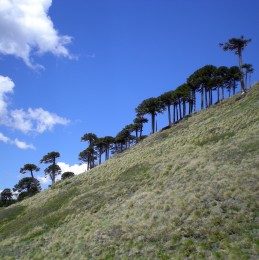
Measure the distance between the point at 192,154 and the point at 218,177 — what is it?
44.9ft

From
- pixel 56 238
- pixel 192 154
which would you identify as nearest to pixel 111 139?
pixel 192 154

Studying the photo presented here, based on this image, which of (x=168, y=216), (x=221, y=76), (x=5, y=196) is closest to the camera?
(x=168, y=216)

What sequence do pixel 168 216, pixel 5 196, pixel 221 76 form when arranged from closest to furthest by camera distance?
pixel 168 216
pixel 221 76
pixel 5 196

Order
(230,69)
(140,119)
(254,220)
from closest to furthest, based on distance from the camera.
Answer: (254,220) → (230,69) → (140,119)

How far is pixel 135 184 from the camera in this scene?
37312mm

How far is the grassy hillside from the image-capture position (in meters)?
17.8

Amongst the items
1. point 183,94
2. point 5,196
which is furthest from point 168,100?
point 5,196

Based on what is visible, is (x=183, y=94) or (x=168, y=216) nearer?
(x=168, y=216)

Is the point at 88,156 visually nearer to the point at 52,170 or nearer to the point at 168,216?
the point at 52,170

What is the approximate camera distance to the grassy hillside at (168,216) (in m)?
17.8

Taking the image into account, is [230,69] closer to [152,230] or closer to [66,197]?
[66,197]

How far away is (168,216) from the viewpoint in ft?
73.8

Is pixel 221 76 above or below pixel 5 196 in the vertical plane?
above

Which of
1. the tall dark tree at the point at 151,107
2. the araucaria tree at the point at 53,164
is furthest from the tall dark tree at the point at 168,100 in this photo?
the araucaria tree at the point at 53,164
